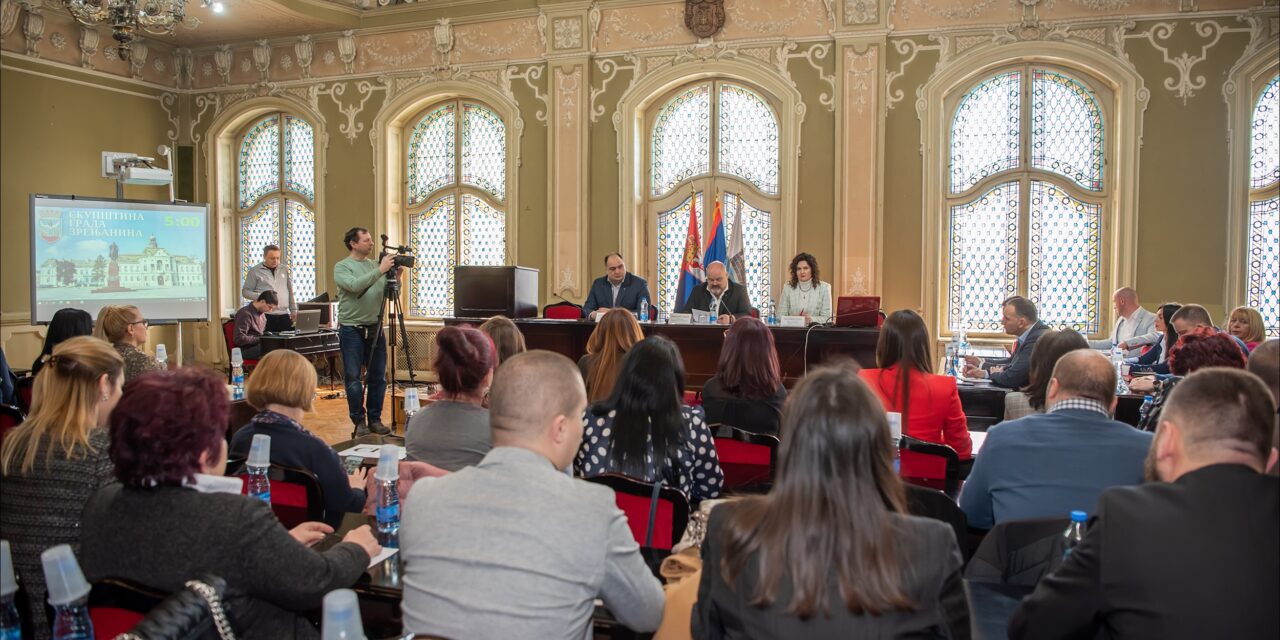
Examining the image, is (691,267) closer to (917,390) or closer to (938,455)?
(917,390)

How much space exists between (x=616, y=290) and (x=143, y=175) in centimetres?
519

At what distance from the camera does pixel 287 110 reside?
1032 centimetres

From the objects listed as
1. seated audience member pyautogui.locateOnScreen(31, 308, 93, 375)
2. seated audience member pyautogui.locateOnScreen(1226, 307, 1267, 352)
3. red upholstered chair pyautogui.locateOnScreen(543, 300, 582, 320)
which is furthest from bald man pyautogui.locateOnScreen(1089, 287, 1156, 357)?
seated audience member pyautogui.locateOnScreen(31, 308, 93, 375)

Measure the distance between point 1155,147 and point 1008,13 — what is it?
1.74 m

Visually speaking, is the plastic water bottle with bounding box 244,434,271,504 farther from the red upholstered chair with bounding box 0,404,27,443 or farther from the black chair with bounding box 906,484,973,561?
the red upholstered chair with bounding box 0,404,27,443

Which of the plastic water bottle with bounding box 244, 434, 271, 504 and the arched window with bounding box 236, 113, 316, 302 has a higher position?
the arched window with bounding box 236, 113, 316, 302

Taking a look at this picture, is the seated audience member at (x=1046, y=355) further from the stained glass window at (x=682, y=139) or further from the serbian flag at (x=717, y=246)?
the stained glass window at (x=682, y=139)

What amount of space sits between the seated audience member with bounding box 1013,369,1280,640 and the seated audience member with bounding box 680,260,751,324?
5.65 meters

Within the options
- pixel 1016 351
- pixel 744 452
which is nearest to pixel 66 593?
pixel 744 452

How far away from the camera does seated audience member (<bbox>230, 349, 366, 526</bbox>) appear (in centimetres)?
264

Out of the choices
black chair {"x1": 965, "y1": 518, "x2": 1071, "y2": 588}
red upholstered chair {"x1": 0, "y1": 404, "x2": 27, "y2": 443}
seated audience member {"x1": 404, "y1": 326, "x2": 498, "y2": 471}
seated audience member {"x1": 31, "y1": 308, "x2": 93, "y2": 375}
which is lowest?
black chair {"x1": 965, "y1": 518, "x2": 1071, "y2": 588}

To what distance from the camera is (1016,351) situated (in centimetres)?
530

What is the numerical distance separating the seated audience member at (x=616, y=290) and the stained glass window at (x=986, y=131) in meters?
3.24

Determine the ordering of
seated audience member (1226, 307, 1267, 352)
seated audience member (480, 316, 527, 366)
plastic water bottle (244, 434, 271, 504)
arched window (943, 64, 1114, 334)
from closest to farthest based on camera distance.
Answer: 1. plastic water bottle (244, 434, 271, 504)
2. seated audience member (480, 316, 527, 366)
3. seated audience member (1226, 307, 1267, 352)
4. arched window (943, 64, 1114, 334)
